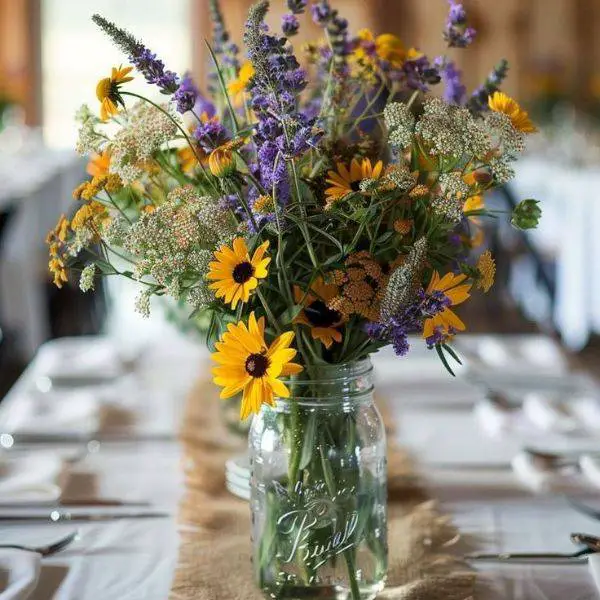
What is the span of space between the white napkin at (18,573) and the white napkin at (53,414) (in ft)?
1.70

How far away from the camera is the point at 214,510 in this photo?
1.30 metres

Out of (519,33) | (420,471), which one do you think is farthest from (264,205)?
(519,33)

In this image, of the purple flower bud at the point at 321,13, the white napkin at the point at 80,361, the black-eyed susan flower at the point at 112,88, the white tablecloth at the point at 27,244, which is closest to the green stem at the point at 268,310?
the black-eyed susan flower at the point at 112,88

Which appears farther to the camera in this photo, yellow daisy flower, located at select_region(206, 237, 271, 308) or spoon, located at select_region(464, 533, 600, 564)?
spoon, located at select_region(464, 533, 600, 564)

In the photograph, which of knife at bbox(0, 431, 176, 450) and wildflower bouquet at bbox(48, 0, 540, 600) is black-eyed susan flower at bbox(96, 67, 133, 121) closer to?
wildflower bouquet at bbox(48, 0, 540, 600)

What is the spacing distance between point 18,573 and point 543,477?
745 mm

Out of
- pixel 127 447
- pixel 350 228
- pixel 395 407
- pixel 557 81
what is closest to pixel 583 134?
pixel 557 81

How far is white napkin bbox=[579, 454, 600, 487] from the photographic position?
1.42 m

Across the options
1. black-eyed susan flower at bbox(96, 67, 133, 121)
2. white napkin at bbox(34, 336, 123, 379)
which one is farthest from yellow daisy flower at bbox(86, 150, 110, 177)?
white napkin at bbox(34, 336, 123, 379)

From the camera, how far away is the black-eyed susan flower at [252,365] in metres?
0.88

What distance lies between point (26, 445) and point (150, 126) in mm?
798

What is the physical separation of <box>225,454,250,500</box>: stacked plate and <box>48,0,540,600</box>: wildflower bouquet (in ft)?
1.06

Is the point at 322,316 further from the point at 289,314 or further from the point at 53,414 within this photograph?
the point at 53,414

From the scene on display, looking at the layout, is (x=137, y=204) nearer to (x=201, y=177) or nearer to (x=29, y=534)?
(x=201, y=177)
